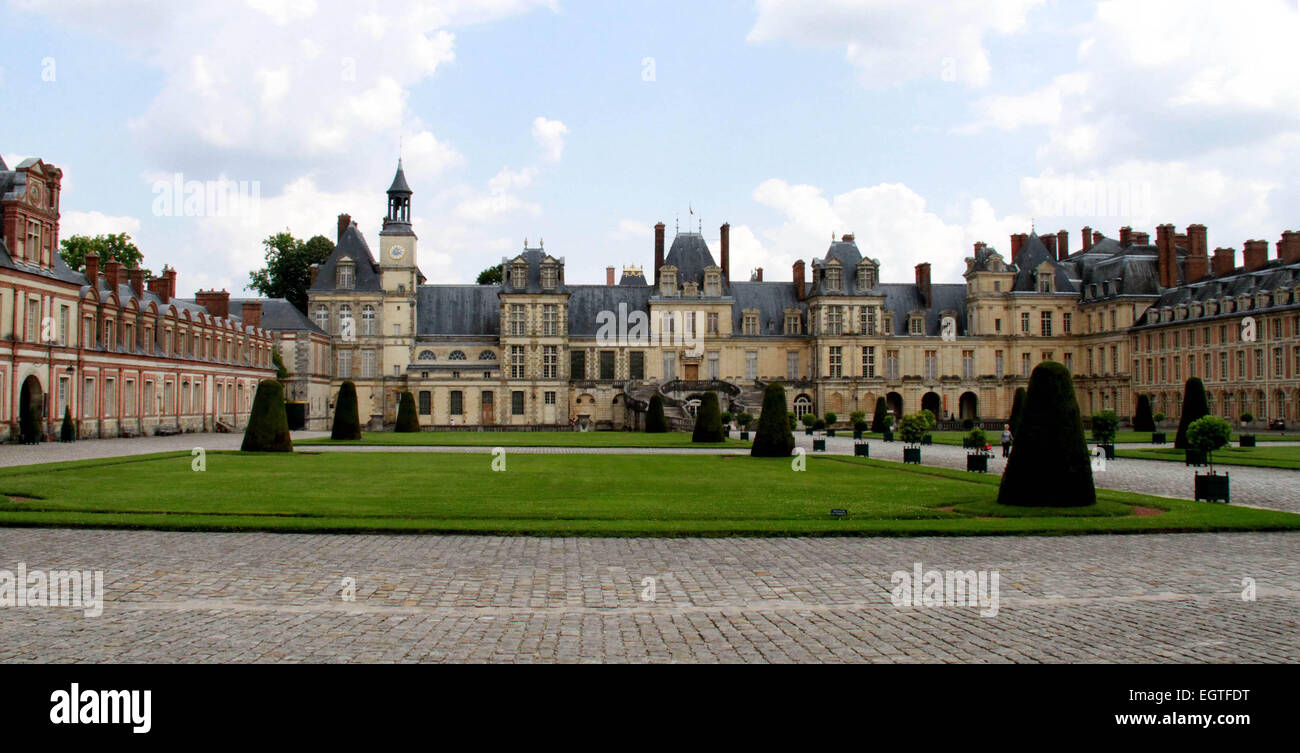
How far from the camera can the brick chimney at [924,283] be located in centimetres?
7088

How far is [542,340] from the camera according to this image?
64.5 metres

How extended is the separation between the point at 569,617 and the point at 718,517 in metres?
6.75

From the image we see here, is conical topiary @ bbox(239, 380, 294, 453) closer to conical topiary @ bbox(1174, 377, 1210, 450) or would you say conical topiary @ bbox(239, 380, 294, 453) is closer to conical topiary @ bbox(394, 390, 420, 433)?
conical topiary @ bbox(394, 390, 420, 433)

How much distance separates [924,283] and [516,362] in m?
31.3

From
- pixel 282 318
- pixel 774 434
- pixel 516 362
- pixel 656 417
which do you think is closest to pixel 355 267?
pixel 282 318

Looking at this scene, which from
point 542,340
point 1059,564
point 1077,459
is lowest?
point 1059,564

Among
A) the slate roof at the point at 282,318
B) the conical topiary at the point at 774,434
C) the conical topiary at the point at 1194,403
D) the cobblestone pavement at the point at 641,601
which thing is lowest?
the cobblestone pavement at the point at 641,601

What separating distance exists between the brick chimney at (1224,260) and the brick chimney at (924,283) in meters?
18.8

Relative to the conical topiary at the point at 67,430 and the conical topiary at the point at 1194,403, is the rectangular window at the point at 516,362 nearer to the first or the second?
the conical topiary at the point at 67,430

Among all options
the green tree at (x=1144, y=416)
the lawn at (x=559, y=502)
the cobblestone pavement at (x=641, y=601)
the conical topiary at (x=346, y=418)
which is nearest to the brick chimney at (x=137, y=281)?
the conical topiary at (x=346, y=418)

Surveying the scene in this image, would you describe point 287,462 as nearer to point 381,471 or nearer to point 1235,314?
point 381,471
